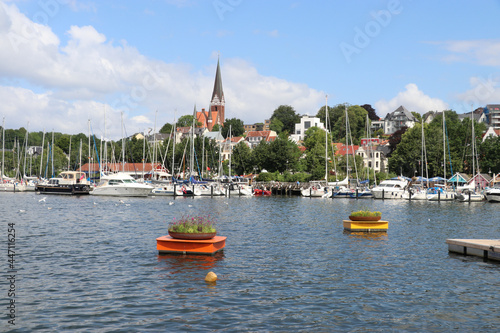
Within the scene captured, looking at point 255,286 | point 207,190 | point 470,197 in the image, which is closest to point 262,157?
point 207,190

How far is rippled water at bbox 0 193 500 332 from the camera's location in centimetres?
1490

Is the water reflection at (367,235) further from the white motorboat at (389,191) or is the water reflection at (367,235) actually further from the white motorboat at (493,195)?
the white motorboat at (493,195)

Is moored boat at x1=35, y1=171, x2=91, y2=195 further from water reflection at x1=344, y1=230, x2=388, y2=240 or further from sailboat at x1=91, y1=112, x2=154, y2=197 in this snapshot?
water reflection at x1=344, y1=230, x2=388, y2=240

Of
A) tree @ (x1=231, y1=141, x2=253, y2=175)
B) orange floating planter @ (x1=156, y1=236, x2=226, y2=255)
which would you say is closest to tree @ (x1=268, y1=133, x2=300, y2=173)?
tree @ (x1=231, y1=141, x2=253, y2=175)

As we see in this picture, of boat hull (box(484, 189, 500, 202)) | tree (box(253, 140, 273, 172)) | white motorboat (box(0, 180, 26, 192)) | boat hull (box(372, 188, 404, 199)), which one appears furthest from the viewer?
tree (box(253, 140, 273, 172))

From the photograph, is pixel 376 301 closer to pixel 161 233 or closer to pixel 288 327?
pixel 288 327

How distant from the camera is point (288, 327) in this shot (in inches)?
569

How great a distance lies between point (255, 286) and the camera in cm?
1911

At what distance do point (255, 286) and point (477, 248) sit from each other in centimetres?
1383

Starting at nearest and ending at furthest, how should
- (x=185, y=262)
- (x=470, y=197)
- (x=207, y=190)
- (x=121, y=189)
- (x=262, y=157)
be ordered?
(x=185, y=262)
(x=121, y=189)
(x=470, y=197)
(x=207, y=190)
(x=262, y=157)

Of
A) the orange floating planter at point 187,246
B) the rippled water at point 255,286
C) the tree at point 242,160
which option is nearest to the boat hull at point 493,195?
the rippled water at point 255,286

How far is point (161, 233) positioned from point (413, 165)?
106790 millimetres

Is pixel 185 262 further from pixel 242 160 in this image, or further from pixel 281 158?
pixel 242 160

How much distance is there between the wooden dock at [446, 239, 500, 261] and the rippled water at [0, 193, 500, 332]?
675 millimetres
